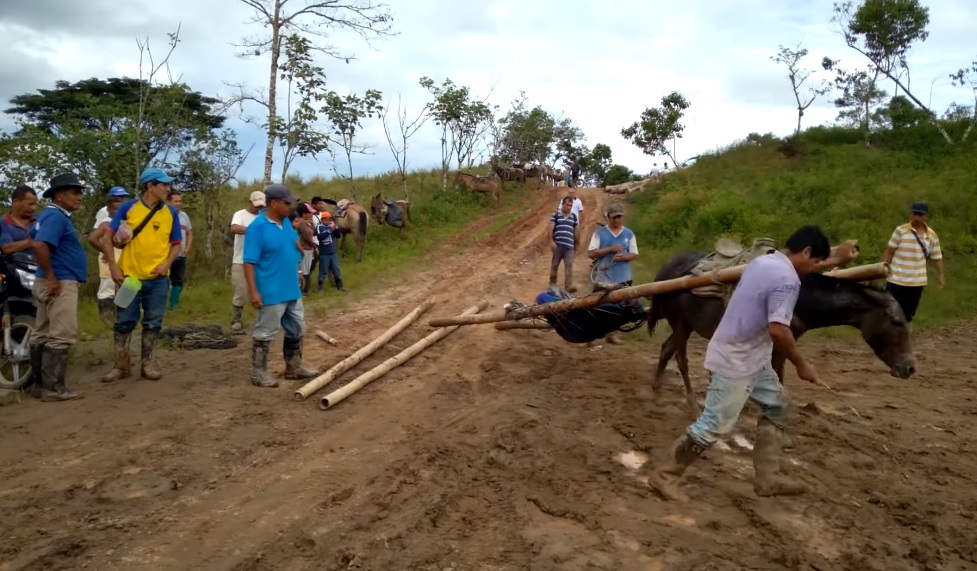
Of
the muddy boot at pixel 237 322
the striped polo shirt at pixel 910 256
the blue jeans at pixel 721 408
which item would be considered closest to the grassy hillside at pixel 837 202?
the striped polo shirt at pixel 910 256

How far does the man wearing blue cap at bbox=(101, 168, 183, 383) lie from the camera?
5.82m

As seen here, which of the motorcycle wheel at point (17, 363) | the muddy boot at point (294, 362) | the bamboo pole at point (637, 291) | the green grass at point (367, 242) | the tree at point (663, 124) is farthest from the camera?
the tree at point (663, 124)

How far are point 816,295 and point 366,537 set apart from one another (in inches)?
135

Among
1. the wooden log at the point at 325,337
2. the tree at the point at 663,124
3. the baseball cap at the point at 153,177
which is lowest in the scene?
the wooden log at the point at 325,337

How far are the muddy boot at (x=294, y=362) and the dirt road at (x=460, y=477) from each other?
267 millimetres

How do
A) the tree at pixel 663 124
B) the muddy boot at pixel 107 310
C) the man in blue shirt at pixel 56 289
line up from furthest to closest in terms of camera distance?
the tree at pixel 663 124, the muddy boot at pixel 107 310, the man in blue shirt at pixel 56 289

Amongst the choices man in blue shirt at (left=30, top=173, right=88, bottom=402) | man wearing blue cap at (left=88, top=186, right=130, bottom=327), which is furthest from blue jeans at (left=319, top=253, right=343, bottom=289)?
man in blue shirt at (left=30, top=173, right=88, bottom=402)

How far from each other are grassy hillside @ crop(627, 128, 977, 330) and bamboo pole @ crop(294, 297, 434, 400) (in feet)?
18.8

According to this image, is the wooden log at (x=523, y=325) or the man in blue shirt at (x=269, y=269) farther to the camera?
the wooden log at (x=523, y=325)

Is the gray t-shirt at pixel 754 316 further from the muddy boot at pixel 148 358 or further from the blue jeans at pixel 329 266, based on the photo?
the blue jeans at pixel 329 266

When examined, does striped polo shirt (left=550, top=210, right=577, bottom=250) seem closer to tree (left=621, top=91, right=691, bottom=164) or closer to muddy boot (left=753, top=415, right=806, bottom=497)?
muddy boot (left=753, top=415, right=806, bottom=497)

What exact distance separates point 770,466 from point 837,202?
13894 mm

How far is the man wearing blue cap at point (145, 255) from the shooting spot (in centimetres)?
582

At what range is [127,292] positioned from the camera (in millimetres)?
5750
